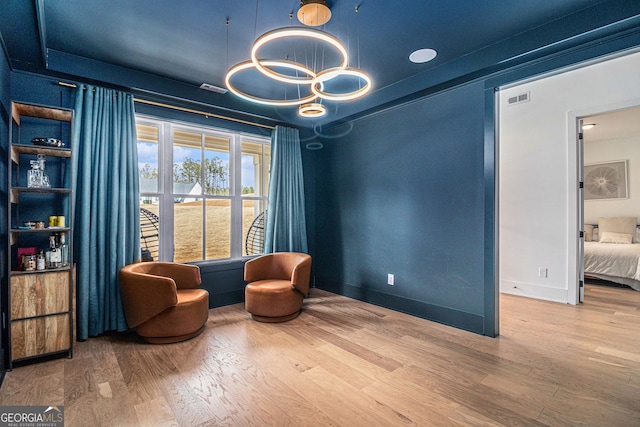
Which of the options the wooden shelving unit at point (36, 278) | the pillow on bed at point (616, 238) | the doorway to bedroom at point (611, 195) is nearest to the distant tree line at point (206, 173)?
the wooden shelving unit at point (36, 278)

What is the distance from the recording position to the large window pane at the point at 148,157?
353 cm

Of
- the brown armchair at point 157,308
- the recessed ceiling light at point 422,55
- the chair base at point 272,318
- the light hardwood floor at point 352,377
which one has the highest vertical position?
the recessed ceiling light at point 422,55

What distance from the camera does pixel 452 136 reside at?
129 inches

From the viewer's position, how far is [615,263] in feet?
15.8

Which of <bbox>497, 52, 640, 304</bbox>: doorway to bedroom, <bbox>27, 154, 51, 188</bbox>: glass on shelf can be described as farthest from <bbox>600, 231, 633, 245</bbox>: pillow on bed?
<bbox>27, 154, 51, 188</bbox>: glass on shelf

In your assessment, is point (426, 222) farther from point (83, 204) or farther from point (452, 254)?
point (83, 204)

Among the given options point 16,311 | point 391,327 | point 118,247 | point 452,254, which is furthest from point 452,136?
point 16,311

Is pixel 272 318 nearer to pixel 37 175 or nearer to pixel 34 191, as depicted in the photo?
pixel 34 191

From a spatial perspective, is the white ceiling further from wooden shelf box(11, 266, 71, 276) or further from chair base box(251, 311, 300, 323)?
wooden shelf box(11, 266, 71, 276)

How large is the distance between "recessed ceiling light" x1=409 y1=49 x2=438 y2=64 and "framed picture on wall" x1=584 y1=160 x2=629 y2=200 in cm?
606

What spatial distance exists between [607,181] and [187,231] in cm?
826

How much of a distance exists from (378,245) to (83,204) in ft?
10.9

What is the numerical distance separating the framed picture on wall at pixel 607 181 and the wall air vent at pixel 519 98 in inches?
146

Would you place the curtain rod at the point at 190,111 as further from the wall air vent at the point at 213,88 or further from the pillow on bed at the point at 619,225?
the pillow on bed at the point at 619,225
